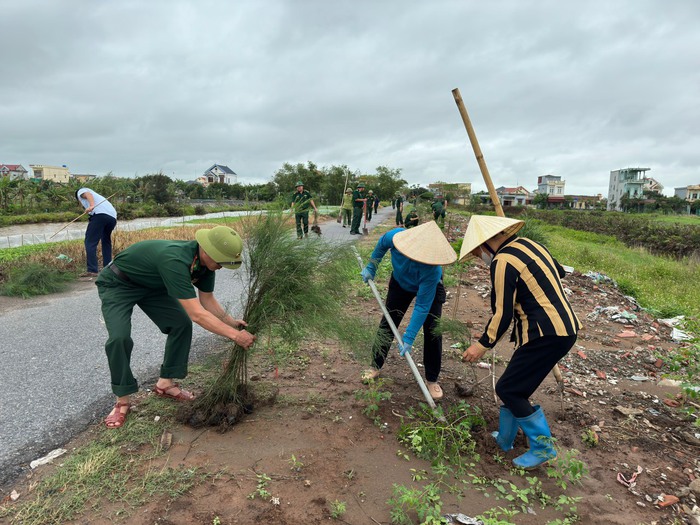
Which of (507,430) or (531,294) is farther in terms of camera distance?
(507,430)

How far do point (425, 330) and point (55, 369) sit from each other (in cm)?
354

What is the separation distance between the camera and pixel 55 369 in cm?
396

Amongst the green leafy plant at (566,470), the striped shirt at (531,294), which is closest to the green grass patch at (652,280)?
the green leafy plant at (566,470)

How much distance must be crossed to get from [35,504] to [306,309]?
1919mm

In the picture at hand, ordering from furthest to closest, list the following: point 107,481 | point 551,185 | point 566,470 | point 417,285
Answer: point 551,185 → point 417,285 → point 566,470 → point 107,481

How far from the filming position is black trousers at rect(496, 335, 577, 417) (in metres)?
2.74

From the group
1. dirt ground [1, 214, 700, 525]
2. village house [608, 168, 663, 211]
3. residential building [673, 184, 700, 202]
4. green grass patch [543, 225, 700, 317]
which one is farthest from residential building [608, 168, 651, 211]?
dirt ground [1, 214, 700, 525]

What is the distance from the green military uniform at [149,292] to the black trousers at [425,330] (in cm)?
161

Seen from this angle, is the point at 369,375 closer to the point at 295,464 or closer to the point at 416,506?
the point at 295,464

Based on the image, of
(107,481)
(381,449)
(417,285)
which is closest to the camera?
(107,481)

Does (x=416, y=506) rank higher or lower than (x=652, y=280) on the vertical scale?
higher

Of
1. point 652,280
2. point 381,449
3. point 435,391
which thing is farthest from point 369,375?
point 652,280

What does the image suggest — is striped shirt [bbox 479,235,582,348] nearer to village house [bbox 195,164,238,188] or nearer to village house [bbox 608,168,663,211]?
village house [bbox 608,168,663,211]

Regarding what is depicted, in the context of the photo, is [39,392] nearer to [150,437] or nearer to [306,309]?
[150,437]
